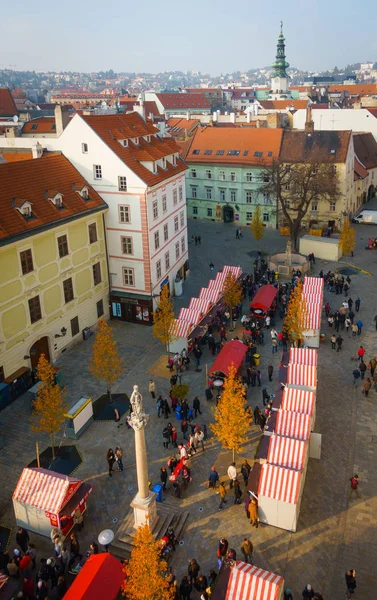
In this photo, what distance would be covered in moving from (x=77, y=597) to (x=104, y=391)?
1596 cm

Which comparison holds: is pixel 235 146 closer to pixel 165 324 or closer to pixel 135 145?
pixel 135 145

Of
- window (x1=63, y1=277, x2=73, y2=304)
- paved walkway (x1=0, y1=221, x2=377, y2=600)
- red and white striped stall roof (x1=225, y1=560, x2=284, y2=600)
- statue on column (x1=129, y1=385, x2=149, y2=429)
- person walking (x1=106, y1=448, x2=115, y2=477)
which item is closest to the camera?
red and white striped stall roof (x1=225, y1=560, x2=284, y2=600)

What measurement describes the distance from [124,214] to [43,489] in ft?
75.6

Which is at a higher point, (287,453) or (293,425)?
(293,425)

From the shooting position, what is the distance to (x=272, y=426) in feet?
83.1

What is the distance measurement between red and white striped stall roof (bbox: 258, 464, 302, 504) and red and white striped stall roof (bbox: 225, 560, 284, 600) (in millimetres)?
4109

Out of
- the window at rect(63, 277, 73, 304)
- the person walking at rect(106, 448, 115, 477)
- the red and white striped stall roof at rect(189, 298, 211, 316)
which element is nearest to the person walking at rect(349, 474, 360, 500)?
the person walking at rect(106, 448, 115, 477)

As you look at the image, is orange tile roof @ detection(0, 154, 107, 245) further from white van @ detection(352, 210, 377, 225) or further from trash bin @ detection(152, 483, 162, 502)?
white van @ detection(352, 210, 377, 225)

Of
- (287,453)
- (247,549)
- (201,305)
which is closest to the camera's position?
(247,549)

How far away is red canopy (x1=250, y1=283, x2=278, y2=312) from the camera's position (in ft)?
131

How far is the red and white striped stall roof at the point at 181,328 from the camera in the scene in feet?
115

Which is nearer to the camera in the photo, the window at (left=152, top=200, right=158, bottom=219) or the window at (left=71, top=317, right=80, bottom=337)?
the window at (left=71, top=317, right=80, bottom=337)

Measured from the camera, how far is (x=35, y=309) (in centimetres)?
3312

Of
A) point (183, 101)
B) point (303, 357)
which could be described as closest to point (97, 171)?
point (303, 357)
